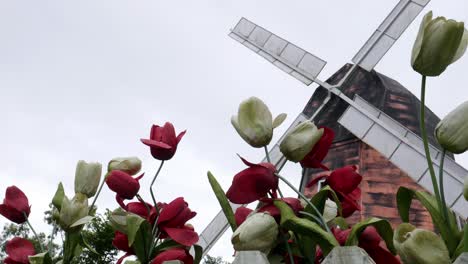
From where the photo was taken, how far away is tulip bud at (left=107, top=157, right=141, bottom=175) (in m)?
1.05

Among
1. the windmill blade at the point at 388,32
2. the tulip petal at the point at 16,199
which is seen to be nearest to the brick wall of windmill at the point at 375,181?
the windmill blade at the point at 388,32

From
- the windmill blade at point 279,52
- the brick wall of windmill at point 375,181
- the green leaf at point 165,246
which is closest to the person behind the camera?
the green leaf at point 165,246

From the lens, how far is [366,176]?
266 inches

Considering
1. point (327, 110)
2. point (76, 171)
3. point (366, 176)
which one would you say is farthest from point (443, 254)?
point (327, 110)

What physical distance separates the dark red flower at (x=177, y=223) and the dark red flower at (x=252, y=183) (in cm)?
17

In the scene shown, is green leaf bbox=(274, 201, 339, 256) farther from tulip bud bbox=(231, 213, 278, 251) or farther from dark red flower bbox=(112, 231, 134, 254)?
dark red flower bbox=(112, 231, 134, 254)

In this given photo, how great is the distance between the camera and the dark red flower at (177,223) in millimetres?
922

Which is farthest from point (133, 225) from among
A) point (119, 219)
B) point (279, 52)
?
point (279, 52)

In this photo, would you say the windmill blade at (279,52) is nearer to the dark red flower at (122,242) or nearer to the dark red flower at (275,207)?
the dark red flower at (122,242)

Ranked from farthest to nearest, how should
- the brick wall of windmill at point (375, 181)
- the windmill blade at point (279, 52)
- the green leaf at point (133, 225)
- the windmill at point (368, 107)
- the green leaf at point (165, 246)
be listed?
the windmill blade at point (279, 52)
the windmill at point (368, 107)
the brick wall of windmill at point (375, 181)
the green leaf at point (165, 246)
the green leaf at point (133, 225)

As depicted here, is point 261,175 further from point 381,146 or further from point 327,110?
point 327,110

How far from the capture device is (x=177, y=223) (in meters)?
0.95

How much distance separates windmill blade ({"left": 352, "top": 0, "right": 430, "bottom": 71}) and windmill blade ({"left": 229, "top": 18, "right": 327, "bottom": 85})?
0.72 meters

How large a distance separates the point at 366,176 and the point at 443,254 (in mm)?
6249
